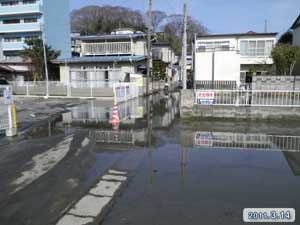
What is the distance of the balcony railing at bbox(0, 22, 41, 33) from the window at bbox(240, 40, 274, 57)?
1115 inches

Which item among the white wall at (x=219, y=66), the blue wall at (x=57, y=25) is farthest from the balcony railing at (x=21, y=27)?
the white wall at (x=219, y=66)

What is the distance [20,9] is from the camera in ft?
125

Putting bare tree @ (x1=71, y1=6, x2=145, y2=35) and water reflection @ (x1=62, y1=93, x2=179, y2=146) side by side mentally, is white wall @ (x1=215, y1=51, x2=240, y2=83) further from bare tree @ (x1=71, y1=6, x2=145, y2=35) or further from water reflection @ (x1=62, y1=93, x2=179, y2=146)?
bare tree @ (x1=71, y1=6, x2=145, y2=35)

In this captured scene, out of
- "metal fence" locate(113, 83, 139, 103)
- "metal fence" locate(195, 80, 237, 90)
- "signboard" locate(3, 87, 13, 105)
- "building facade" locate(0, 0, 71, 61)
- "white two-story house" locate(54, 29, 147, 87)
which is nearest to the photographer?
"signboard" locate(3, 87, 13, 105)

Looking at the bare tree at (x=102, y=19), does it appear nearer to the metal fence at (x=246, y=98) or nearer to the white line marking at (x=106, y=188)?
the metal fence at (x=246, y=98)

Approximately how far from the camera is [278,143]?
8180 mm

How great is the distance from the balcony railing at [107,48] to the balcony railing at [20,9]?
51.4 feet

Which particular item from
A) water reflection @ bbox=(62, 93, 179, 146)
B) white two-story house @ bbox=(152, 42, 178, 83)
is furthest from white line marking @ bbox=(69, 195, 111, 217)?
white two-story house @ bbox=(152, 42, 178, 83)

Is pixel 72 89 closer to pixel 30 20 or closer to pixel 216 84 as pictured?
pixel 216 84

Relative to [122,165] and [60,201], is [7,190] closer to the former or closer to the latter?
[60,201]

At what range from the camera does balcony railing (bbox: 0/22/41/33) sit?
38312 mm

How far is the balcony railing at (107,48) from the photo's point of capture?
26.9 meters

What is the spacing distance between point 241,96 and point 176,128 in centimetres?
381

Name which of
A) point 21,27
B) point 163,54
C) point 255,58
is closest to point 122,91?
point 255,58
